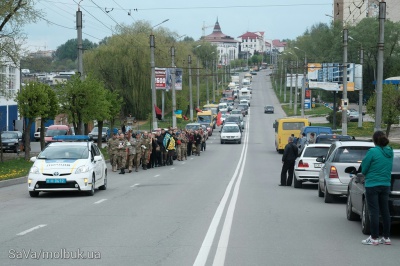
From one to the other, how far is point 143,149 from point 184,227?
2050 centimetres

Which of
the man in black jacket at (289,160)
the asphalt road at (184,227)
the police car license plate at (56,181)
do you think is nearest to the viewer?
the asphalt road at (184,227)

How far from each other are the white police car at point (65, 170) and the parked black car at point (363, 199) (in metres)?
7.97

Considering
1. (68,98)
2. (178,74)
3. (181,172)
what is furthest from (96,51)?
(181,172)

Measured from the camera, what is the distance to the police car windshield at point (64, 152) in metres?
21.2

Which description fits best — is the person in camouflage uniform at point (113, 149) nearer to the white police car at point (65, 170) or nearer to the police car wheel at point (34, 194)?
the white police car at point (65, 170)

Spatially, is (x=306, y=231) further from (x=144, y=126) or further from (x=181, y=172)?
(x=144, y=126)

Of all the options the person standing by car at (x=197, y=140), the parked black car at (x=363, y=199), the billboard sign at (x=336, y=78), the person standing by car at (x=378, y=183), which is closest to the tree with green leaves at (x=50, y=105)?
the person standing by car at (x=197, y=140)

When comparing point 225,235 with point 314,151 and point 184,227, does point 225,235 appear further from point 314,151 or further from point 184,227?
point 314,151

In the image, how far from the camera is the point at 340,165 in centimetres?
1900

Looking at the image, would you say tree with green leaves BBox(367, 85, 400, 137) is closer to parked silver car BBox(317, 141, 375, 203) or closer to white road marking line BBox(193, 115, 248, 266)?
white road marking line BBox(193, 115, 248, 266)

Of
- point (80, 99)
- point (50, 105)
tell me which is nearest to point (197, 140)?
point (80, 99)

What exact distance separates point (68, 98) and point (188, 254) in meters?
31.4

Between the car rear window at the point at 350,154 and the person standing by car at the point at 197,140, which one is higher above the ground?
the car rear window at the point at 350,154

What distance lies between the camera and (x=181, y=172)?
32.6m
